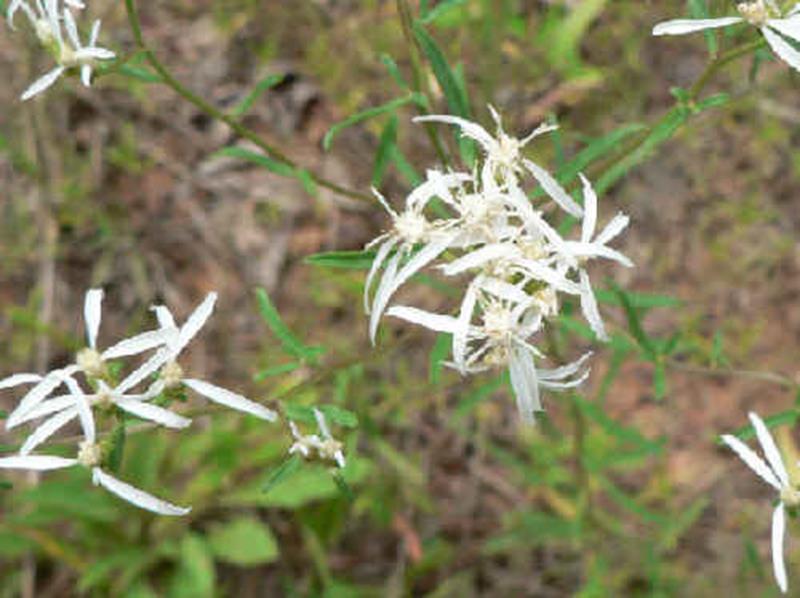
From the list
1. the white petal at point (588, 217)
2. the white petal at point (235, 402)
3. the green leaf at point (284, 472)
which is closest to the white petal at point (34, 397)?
the white petal at point (235, 402)

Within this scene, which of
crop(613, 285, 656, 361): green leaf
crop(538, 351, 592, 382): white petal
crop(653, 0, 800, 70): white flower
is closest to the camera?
crop(538, 351, 592, 382): white petal

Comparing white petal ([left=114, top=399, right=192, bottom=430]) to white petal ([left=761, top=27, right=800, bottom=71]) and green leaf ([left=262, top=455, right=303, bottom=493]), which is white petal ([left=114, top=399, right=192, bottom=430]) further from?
white petal ([left=761, top=27, right=800, bottom=71])

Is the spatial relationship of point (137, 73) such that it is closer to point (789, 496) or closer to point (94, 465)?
point (94, 465)

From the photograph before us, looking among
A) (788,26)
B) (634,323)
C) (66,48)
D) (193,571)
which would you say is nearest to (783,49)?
(788,26)

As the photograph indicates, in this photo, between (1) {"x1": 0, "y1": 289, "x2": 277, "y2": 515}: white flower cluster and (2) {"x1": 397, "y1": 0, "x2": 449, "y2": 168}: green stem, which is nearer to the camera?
(1) {"x1": 0, "y1": 289, "x2": 277, "y2": 515}: white flower cluster

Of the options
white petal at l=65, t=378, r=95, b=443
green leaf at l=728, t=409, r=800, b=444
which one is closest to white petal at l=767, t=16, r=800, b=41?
green leaf at l=728, t=409, r=800, b=444

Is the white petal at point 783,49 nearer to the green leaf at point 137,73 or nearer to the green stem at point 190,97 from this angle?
the green stem at point 190,97
